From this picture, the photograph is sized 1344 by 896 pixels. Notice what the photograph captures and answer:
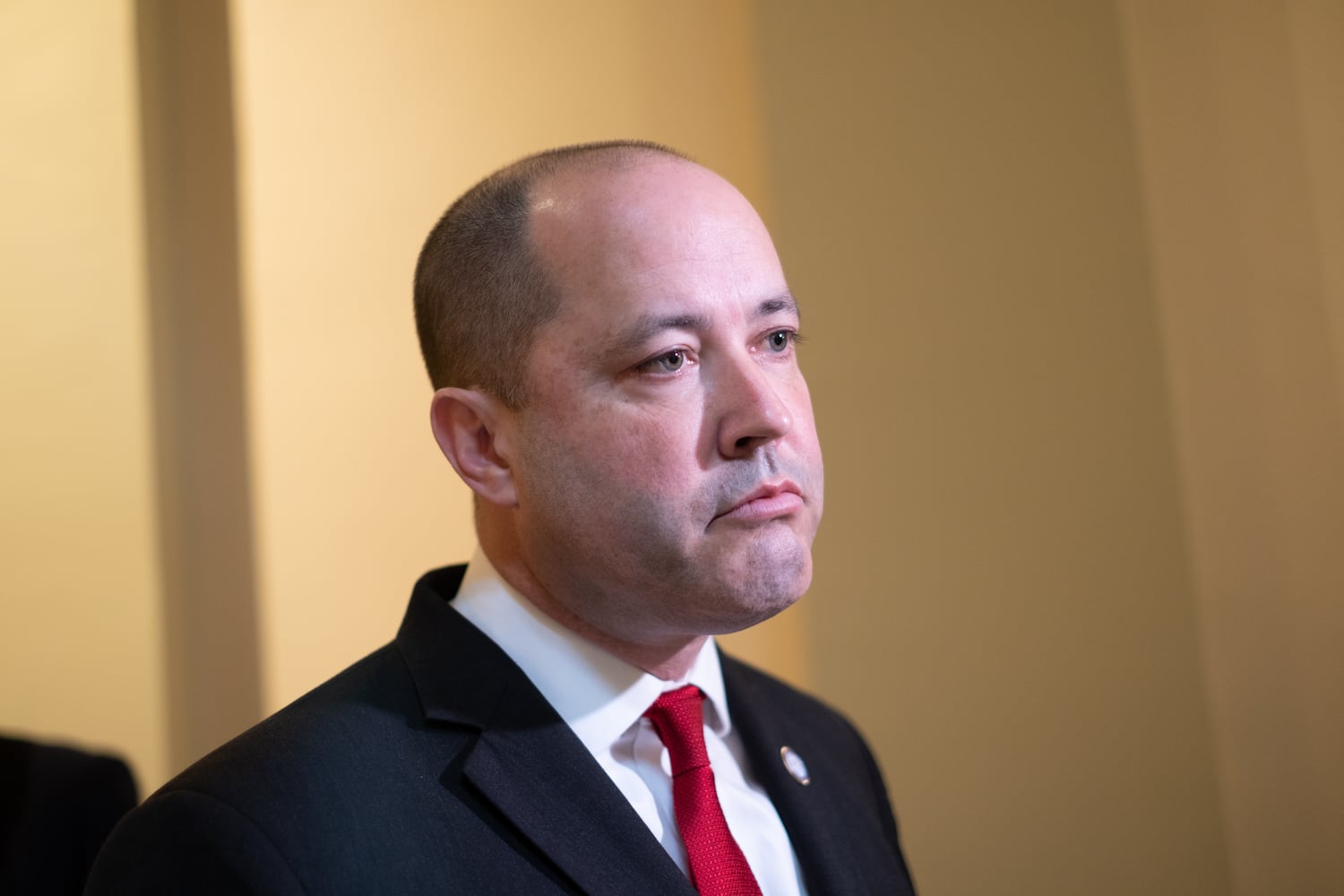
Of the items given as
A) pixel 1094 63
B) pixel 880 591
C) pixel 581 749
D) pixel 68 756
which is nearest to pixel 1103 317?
pixel 1094 63

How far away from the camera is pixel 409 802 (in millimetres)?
1305

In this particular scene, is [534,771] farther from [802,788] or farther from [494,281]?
[494,281]

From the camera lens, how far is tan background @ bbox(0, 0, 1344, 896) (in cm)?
184

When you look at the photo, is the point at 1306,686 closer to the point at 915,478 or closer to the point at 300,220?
the point at 915,478

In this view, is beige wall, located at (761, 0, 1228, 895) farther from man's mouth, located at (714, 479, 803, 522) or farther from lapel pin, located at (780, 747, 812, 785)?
man's mouth, located at (714, 479, 803, 522)

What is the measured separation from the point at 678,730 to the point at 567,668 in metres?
0.16

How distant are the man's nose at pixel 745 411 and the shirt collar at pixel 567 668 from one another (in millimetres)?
321

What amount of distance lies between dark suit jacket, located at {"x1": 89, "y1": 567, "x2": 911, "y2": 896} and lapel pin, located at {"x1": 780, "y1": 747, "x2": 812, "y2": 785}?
16 cm

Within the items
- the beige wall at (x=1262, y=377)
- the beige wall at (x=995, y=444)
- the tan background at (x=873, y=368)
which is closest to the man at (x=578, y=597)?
the tan background at (x=873, y=368)

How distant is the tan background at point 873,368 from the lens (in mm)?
1841

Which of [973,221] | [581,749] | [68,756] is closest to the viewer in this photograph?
[581,749]

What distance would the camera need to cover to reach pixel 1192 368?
84.0 inches

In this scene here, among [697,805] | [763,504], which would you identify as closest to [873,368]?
[763,504]

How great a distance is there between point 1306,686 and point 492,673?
1.42 metres
